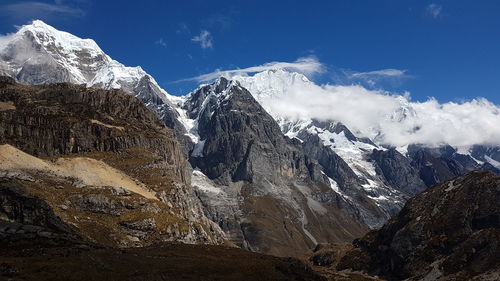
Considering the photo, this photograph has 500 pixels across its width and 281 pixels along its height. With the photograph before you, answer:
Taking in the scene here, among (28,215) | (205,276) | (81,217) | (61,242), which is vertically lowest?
(205,276)

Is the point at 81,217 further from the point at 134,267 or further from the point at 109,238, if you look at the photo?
the point at 134,267

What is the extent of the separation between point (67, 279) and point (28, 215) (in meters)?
44.1

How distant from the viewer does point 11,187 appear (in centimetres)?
12888

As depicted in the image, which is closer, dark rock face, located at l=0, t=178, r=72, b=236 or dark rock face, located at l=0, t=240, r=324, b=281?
dark rock face, located at l=0, t=240, r=324, b=281

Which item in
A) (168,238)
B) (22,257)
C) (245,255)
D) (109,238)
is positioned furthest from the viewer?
(168,238)

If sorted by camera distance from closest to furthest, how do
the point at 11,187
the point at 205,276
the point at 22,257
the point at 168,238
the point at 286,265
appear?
the point at 22,257
the point at 205,276
the point at 286,265
the point at 11,187
the point at 168,238

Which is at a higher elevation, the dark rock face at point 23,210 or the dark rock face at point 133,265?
the dark rock face at point 23,210

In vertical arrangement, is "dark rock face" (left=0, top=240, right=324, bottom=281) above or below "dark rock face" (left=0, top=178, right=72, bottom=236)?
below

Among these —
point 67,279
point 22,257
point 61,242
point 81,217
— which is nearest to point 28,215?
point 61,242

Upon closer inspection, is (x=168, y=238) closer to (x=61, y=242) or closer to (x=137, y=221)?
(x=137, y=221)

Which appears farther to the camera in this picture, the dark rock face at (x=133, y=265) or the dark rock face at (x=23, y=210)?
the dark rock face at (x=23, y=210)

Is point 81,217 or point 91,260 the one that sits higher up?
point 81,217

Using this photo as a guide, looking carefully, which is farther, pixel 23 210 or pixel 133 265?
pixel 23 210

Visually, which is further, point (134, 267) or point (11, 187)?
point (11, 187)
